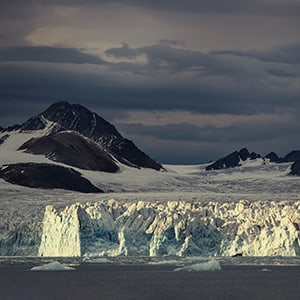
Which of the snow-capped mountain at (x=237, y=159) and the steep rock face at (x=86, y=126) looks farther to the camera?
the snow-capped mountain at (x=237, y=159)

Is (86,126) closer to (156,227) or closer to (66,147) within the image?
(66,147)

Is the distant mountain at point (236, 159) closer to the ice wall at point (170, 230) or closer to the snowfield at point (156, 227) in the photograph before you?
the snowfield at point (156, 227)

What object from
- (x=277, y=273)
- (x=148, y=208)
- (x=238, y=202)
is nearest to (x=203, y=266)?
(x=277, y=273)

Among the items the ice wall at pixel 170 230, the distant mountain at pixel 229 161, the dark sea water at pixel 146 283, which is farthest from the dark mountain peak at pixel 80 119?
the ice wall at pixel 170 230

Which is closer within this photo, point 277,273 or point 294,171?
point 277,273

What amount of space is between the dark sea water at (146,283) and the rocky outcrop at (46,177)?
38181 mm

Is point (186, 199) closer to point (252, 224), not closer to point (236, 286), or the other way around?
point (252, 224)

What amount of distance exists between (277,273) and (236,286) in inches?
481

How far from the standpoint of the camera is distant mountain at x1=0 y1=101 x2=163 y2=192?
414 ft

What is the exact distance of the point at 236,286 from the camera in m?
62.9

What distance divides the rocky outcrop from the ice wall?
129ft

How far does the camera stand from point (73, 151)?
151 metres

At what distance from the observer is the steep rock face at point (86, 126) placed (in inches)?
6934

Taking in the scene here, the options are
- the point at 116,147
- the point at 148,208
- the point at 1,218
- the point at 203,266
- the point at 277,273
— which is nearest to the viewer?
the point at 203,266
